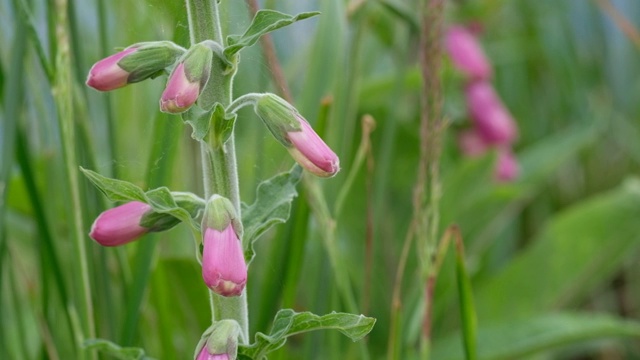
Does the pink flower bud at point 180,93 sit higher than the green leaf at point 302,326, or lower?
higher

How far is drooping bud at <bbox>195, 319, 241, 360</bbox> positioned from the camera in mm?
592

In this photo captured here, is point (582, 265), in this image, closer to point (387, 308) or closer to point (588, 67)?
point (387, 308)

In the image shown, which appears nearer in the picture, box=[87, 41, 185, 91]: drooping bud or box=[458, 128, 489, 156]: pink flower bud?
box=[87, 41, 185, 91]: drooping bud

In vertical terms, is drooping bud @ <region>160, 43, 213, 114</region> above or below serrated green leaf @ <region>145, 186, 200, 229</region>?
above

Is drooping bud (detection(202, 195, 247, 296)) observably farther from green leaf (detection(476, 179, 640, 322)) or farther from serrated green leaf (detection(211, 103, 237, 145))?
green leaf (detection(476, 179, 640, 322))

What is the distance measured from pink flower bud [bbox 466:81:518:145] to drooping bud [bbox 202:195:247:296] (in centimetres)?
127

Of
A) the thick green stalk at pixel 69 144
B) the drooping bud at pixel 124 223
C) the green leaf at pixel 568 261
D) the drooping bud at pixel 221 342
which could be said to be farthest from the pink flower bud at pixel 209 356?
the green leaf at pixel 568 261

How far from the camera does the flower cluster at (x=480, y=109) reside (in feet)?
5.91

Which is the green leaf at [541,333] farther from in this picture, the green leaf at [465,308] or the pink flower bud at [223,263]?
the pink flower bud at [223,263]

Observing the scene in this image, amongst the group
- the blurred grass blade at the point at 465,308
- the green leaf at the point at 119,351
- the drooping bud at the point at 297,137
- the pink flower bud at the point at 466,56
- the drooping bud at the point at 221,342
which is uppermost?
the pink flower bud at the point at 466,56

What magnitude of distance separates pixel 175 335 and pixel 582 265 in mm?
680

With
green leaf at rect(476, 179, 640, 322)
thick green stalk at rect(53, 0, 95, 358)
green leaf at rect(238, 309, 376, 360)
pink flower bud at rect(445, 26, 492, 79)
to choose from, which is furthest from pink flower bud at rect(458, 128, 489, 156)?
green leaf at rect(238, 309, 376, 360)

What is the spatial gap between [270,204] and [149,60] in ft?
0.51

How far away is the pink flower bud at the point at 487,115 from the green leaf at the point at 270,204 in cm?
A: 114
